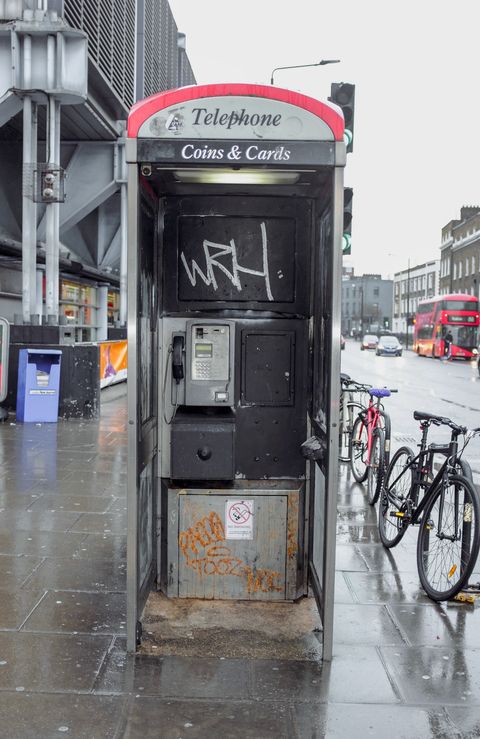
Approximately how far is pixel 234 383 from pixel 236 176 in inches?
51.7

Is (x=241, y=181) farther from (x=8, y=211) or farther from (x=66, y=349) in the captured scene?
(x=8, y=211)

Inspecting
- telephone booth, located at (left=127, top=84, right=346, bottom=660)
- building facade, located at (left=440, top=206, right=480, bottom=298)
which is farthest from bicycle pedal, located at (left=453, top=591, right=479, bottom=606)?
building facade, located at (left=440, top=206, right=480, bottom=298)

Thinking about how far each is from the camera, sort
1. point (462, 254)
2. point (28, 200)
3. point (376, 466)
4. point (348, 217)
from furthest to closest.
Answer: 1. point (462, 254)
2. point (28, 200)
3. point (348, 217)
4. point (376, 466)

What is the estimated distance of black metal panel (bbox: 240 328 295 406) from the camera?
462 centimetres

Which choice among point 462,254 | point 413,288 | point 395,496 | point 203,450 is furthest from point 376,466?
point 413,288

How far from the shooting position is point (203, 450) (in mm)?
4398

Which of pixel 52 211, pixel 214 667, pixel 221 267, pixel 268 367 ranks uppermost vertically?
pixel 52 211

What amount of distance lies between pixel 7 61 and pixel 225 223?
32.9ft

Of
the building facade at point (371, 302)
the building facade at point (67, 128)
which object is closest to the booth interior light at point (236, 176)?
the building facade at point (67, 128)

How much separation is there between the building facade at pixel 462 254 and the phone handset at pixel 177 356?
6204 centimetres

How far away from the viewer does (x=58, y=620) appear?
415 centimetres

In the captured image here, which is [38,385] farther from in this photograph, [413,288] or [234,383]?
[413,288]

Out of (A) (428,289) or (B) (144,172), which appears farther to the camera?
(A) (428,289)

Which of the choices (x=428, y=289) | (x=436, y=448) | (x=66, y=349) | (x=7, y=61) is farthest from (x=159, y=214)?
(x=428, y=289)
